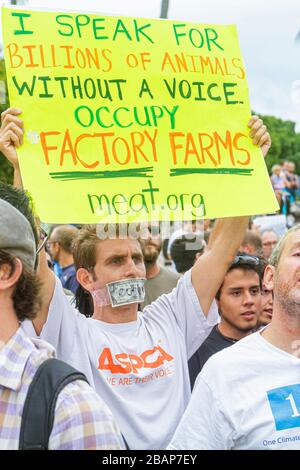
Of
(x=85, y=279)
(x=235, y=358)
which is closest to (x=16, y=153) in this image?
(x=85, y=279)

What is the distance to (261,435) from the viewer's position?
2.47 m

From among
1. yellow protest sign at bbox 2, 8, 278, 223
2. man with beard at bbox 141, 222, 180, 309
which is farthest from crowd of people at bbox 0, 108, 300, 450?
man with beard at bbox 141, 222, 180, 309

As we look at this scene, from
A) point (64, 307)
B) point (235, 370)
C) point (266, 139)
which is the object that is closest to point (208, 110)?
point (266, 139)

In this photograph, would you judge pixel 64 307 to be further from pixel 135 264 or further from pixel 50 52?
pixel 50 52

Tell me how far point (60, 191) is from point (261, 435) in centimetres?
126

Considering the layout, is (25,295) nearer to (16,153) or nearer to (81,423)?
(81,423)

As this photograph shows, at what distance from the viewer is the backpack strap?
166 centimetres

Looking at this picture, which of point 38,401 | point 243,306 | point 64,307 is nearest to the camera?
point 38,401

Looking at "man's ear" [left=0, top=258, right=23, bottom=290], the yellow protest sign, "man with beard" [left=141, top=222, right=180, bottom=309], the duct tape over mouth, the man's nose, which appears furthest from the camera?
"man with beard" [left=141, top=222, right=180, bottom=309]

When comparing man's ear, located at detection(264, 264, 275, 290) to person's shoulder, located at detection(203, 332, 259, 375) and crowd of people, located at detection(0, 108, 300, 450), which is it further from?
person's shoulder, located at detection(203, 332, 259, 375)

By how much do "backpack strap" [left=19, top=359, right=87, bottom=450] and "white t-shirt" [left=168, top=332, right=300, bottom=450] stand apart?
863mm

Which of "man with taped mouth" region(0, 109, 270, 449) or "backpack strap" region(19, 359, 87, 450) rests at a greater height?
"man with taped mouth" region(0, 109, 270, 449)

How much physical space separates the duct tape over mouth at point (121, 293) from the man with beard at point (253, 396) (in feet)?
2.23

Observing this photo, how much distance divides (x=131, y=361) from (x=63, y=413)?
140cm
